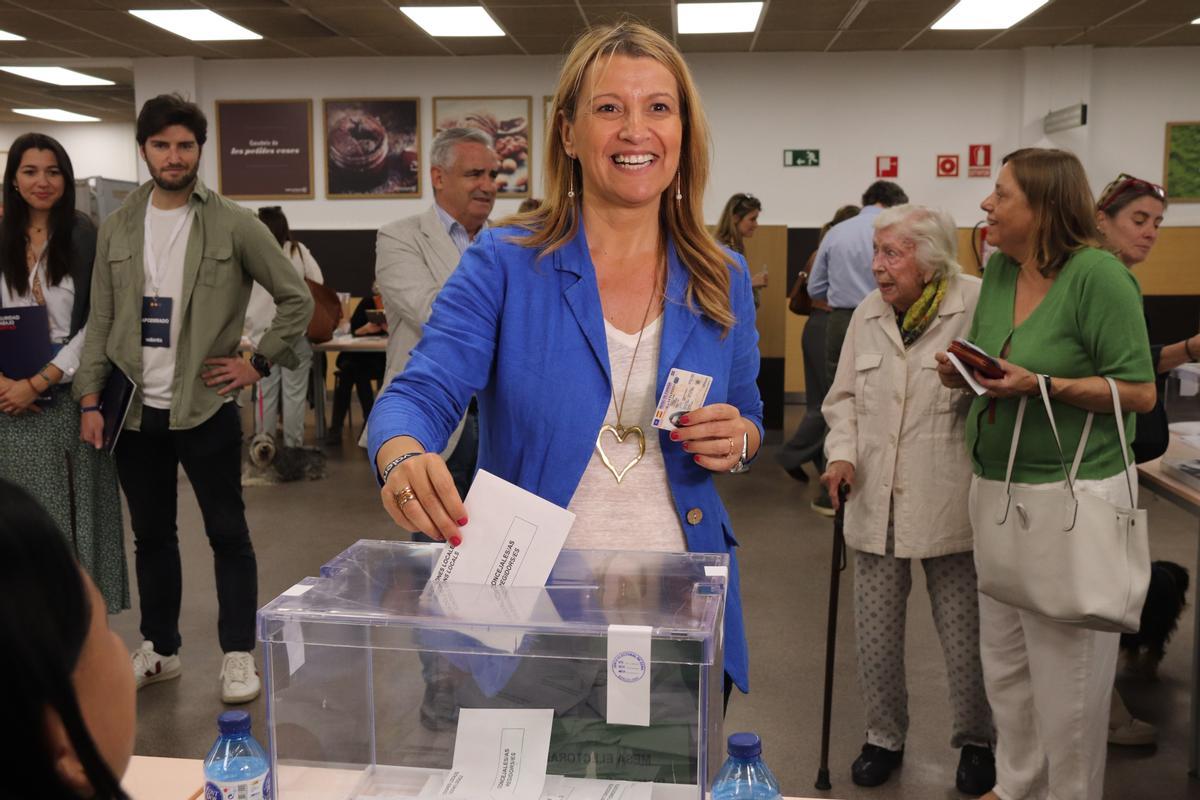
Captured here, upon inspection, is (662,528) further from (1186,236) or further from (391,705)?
(1186,236)

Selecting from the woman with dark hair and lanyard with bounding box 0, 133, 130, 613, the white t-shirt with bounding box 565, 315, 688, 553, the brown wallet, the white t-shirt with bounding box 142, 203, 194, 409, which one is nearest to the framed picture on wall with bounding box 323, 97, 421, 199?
the woman with dark hair and lanyard with bounding box 0, 133, 130, 613

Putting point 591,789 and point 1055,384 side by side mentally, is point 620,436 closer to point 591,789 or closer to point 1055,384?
point 591,789

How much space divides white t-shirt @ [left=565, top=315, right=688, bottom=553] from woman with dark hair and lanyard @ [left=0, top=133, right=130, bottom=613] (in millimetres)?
2460

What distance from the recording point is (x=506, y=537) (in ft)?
3.92

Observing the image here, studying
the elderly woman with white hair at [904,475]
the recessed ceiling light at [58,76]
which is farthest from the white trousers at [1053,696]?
the recessed ceiling light at [58,76]

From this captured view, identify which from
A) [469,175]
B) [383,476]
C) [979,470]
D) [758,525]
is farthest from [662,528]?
[758,525]

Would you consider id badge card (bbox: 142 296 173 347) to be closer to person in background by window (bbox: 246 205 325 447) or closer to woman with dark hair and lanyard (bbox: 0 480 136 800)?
woman with dark hair and lanyard (bbox: 0 480 136 800)

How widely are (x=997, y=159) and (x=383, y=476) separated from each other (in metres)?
10.2

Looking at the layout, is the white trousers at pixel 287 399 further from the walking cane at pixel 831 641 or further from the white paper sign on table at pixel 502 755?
the white paper sign on table at pixel 502 755

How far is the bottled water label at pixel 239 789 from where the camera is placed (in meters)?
1.16

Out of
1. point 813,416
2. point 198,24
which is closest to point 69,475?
point 813,416

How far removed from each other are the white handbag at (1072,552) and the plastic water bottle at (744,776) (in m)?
1.49

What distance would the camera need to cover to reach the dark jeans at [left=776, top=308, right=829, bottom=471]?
6828 mm

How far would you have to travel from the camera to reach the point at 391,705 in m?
1.18
